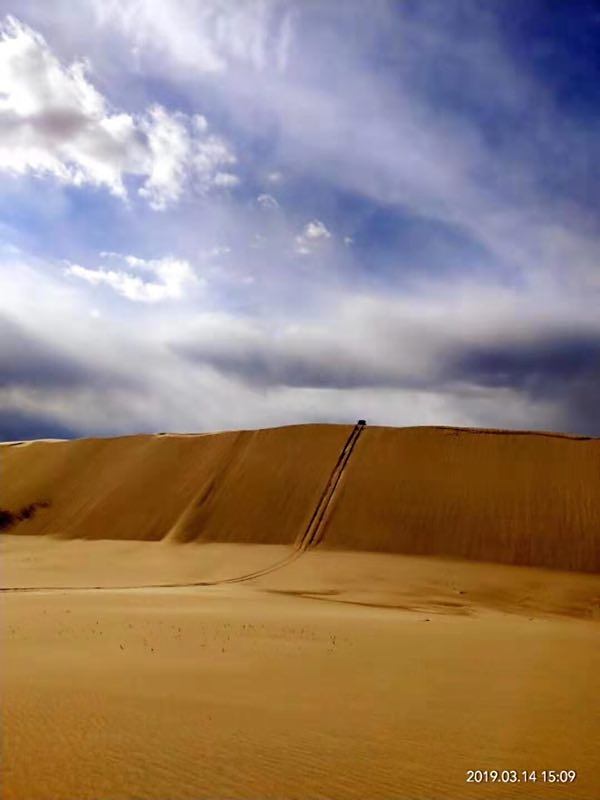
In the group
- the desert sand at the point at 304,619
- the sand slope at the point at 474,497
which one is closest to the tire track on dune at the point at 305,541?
the desert sand at the point at 304,619

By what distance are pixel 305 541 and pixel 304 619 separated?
55.7 ft

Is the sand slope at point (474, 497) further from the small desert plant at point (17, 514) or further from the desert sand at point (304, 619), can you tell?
the small desert plant at point (17, 514)

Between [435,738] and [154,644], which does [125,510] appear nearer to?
[154,644]

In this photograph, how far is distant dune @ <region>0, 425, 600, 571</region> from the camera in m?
31.6

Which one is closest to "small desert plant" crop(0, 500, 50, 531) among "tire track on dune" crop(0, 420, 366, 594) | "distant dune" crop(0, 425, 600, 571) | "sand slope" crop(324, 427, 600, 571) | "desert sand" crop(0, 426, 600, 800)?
"distant dune" crop(0, 425, 600, 571)

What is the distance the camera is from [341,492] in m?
36.2

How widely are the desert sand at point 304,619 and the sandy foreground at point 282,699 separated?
0.12ft

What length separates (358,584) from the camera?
2453 centimetres

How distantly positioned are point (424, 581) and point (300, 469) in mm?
14753

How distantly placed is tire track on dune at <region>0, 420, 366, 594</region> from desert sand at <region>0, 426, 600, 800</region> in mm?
249

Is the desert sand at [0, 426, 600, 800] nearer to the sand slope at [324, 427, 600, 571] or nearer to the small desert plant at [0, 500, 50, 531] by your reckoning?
the sand slope at [324, 427, 600, 571]

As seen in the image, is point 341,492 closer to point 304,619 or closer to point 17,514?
point 17,514

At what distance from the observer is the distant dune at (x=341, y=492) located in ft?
104

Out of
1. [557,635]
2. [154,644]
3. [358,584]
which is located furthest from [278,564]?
[154,644]
